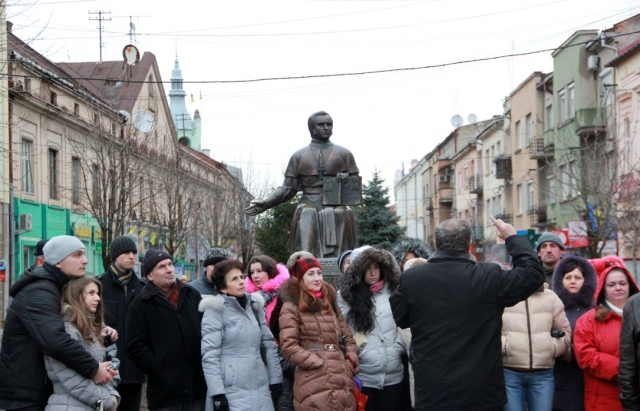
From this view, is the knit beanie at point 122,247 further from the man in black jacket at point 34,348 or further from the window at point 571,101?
the window at point 571,101

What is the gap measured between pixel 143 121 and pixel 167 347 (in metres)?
25.7

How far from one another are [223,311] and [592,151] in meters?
26.8

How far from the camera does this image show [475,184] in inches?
2442

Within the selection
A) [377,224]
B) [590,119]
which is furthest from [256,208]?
[590,119]

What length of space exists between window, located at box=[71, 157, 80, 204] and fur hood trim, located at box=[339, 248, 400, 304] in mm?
27066

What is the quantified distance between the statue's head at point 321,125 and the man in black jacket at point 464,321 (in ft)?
18.6

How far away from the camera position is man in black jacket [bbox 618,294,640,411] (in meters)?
5.76

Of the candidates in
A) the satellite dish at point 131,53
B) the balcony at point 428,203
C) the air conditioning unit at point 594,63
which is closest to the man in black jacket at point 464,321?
the air conditioning unit at point 594,63

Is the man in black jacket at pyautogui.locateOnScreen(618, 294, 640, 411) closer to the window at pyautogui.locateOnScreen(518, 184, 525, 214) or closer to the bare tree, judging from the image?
the bare tree

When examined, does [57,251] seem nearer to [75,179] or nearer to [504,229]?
[504,229]

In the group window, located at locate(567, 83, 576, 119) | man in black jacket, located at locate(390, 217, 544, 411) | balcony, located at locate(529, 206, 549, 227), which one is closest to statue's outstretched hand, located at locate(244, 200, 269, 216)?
man in black jacket, located at locate(390, 217, 544, 411)

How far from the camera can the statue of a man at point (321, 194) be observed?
10953 mm

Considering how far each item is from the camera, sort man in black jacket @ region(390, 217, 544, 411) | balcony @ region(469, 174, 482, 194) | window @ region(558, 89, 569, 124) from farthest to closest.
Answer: balcony @ region(469, 174, 482, 194)
window @ region(558, 89, 569, 124)
man in black jacket @ region(390, 217, 544, 411)

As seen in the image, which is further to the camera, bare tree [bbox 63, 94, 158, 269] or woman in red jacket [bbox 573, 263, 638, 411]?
bare tree [bbox 63, 94, 158, 269]
